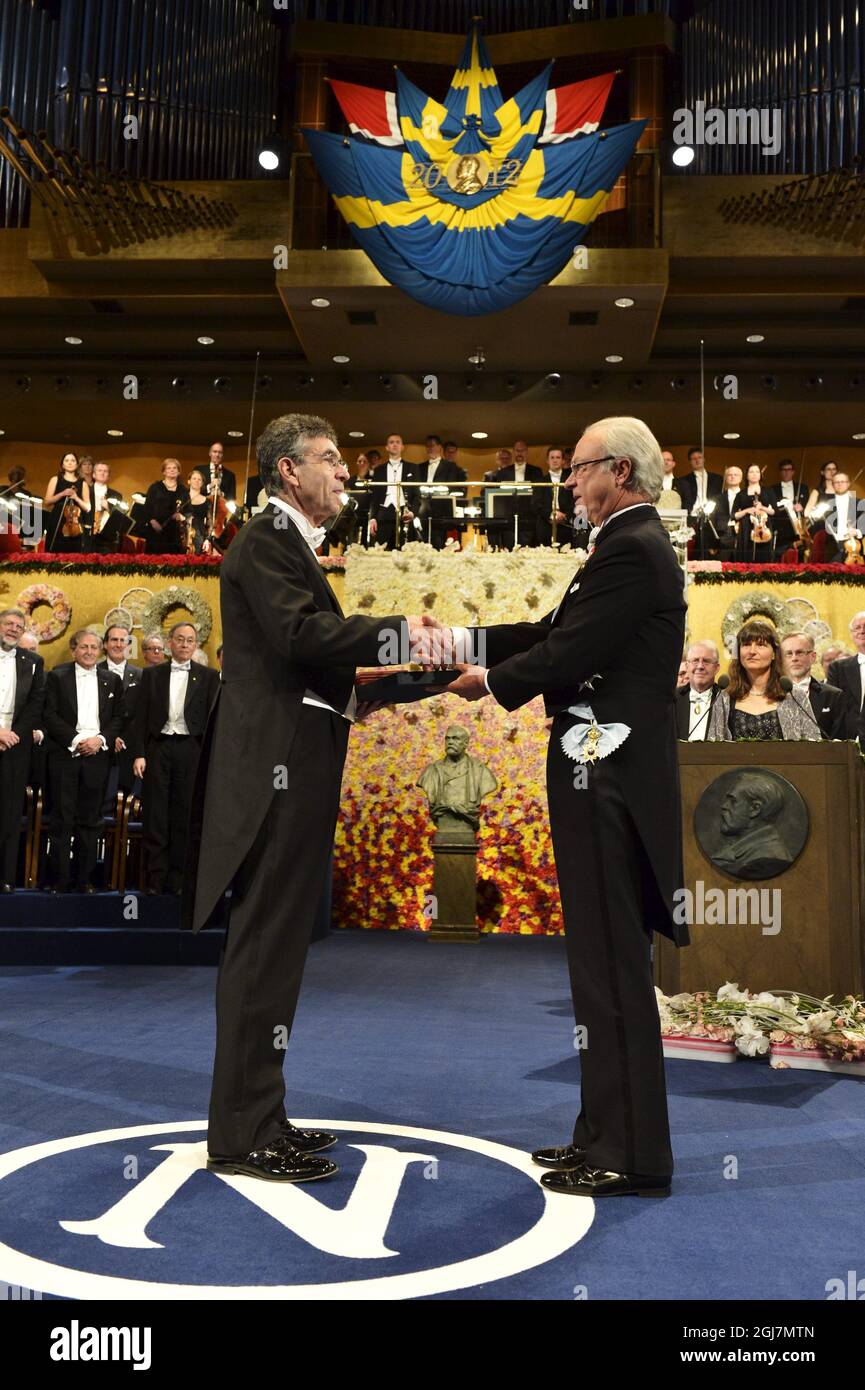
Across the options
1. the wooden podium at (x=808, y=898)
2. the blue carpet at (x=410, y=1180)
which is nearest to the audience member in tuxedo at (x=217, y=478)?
the blue carpet at (x=410, y=1180)

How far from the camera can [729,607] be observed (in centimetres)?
1034

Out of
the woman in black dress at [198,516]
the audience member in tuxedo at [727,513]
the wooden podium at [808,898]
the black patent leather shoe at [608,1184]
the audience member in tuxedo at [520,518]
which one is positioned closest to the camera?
the black patent leather shoe at [608,1184]

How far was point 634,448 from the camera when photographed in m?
2.65

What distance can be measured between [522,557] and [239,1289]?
322 inches

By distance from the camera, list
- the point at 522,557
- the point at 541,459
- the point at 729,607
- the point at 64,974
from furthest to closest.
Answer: the point at 541,459
the point at 729,607
the point at 522,557
the point at 64,974

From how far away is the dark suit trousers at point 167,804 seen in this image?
6992 mm

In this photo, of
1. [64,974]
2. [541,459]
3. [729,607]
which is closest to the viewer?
[64,974]

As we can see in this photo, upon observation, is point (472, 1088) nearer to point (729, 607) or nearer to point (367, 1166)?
point (367, 1166)

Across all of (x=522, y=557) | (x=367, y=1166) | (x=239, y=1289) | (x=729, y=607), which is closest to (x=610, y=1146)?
(x=367, y=1166)

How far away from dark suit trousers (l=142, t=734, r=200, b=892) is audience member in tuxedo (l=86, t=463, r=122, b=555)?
4.67 meters

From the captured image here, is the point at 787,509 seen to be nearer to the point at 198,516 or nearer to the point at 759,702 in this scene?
the point at 198,516

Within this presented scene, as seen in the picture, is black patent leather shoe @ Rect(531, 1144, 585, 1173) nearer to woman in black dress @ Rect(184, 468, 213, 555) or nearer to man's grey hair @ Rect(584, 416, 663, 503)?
man's grey hair @ Rect(584, 416, 663, 503)

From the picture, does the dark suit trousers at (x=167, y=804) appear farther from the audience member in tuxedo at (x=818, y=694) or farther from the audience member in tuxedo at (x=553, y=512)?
the audience member in tuxedo at (x=553, y=512)

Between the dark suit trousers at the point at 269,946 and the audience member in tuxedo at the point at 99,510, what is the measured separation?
30.3 feet
